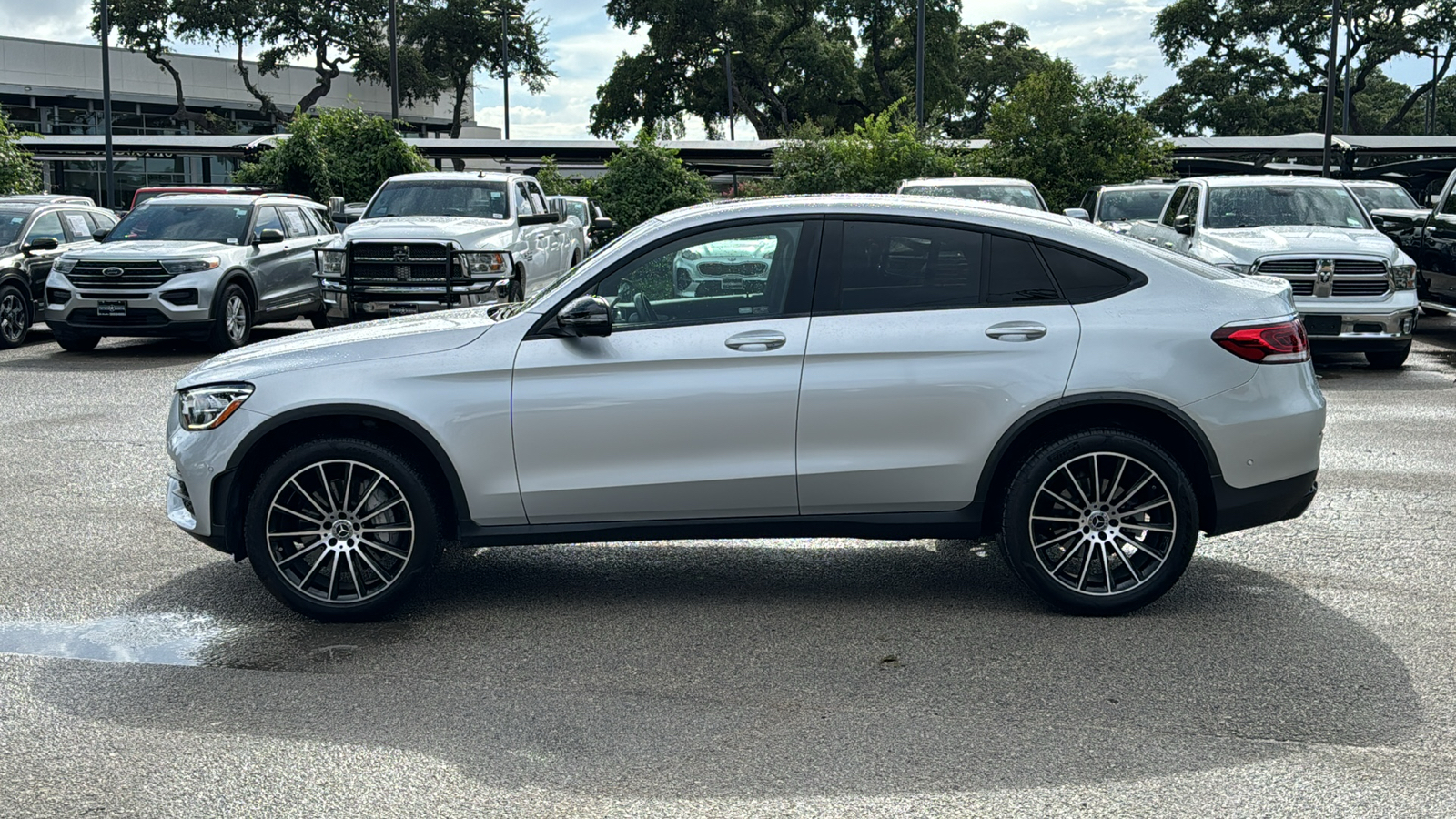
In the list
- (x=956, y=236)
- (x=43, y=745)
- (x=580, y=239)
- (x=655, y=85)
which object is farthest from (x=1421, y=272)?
(x=655, y=85)

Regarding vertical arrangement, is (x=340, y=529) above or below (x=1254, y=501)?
below

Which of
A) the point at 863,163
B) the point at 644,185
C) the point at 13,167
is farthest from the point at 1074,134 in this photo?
the point at 13,167

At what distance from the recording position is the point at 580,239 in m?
21.4

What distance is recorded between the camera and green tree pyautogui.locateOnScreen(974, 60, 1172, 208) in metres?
27.2

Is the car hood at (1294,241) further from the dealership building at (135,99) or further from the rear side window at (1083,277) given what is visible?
the dealership building at (135,99)

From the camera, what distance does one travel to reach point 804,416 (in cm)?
582

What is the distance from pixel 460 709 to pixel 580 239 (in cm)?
1688

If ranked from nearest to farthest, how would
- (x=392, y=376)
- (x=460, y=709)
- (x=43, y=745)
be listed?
(x=43, y=745), (x=460, y=709), (x=392, y=376)

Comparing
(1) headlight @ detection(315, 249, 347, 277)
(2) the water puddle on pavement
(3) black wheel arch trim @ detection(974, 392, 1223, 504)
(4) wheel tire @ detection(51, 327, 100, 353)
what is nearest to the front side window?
(3) black wheel arch trim @ detection(974, 392, 1223, 504)

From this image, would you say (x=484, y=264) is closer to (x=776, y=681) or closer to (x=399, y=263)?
(x=399, y=263)

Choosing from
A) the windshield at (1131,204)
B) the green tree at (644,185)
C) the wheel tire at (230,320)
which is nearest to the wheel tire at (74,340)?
the wheel tire at (230,320)

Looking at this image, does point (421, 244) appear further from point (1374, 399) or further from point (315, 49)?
point (315, 49)

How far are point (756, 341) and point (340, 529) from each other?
1849 mm

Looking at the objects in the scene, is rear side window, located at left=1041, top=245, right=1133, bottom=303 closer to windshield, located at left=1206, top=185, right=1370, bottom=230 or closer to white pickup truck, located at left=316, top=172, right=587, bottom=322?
windshield, located at left=1206, top=185, right=1370, bottom=230
